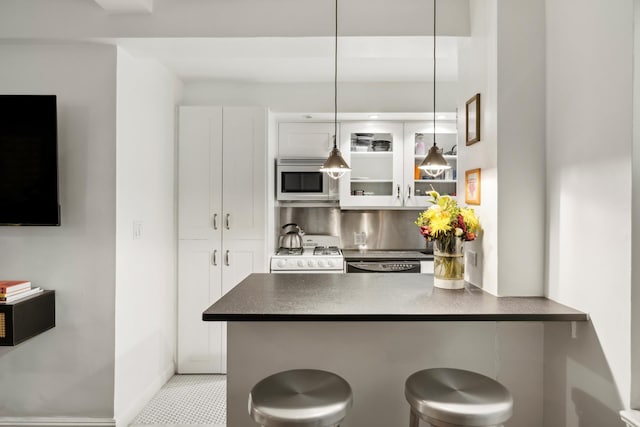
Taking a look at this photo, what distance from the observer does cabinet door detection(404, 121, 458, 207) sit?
369cm

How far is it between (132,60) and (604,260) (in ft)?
9.32

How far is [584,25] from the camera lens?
1518 millimetres

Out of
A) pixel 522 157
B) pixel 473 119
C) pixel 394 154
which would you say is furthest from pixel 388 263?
pixel 522 157

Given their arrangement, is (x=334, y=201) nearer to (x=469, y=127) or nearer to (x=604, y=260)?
(x=469, y=127)

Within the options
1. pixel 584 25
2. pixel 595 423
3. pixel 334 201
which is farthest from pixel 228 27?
pixel 595 423

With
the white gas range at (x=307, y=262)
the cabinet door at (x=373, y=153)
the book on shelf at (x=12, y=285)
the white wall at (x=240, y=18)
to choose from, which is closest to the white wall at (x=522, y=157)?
the white wall at (x=240, y=18)

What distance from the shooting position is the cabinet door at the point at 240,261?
332cm

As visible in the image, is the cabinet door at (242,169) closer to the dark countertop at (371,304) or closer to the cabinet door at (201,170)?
the cabinet door at (201,170)

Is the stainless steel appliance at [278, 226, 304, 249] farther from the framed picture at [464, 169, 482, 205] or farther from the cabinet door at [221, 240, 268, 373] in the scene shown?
the framed picture at [464, 169, 482, 205]

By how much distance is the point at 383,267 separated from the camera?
340cm

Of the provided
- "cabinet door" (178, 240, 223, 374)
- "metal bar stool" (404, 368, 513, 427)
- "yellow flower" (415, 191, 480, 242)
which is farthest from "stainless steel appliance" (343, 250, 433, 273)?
"metal bar stool" (404, 368, 513, 427)

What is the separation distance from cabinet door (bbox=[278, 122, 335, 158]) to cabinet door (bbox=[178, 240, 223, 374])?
3.80ft

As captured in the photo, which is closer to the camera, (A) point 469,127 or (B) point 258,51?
(A) point 469,127

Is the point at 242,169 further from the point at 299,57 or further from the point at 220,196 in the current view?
the point at 299,57
